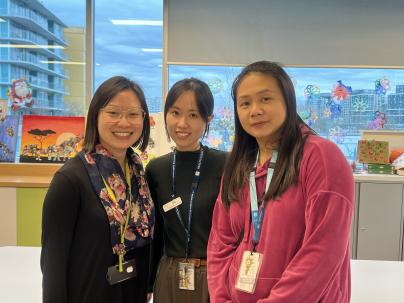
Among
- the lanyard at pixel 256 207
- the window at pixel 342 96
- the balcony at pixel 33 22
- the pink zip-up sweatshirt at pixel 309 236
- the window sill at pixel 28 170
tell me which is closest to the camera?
the pink zip-up sweatshirt at pixel 309 236

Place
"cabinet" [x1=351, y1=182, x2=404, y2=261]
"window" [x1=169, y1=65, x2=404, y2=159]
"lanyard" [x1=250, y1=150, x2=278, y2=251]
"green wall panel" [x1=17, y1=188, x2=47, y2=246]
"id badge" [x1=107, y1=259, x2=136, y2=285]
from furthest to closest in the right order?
"window" [x1=169, y1=65, x2=404, y2=159] < "cabinet" [x1=351, y1=182, x2=404, y2=261] < "green wall panel" [x1=17, y1=188, x2=47, y2=246] < "id badge" [x1=107, y1=259, x2=136, y2=285] < "lanyard" [x1=250, y1=150, x2=278, y2=251]

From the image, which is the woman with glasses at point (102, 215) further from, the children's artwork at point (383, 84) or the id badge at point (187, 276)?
the children's artwork at point (383, 84)

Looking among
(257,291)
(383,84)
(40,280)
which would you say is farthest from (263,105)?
(383,84)

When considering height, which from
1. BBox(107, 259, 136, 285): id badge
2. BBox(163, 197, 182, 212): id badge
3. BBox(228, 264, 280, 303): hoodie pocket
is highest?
BBox(163, 197, 182, 212): id badge

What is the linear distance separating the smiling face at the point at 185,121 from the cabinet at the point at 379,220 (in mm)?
2534

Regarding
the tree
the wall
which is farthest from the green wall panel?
the wall

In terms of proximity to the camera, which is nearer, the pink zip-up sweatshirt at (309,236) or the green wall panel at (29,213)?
the pink zip-up sweatshirt at (309,236)

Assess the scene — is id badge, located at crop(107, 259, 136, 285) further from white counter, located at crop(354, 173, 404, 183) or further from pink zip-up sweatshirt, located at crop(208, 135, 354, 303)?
white counter, located at crop(354, 173, 404, 183)

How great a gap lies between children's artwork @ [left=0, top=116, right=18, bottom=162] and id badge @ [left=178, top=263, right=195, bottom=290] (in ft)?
10.9

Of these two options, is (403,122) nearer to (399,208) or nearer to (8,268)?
(399,208)

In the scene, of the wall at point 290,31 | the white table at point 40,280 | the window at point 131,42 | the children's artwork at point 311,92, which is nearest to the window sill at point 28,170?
the window at point 131,42

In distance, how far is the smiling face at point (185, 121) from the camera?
60.6 inches

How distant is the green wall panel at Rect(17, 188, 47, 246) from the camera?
341 cm

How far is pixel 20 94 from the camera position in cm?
409
